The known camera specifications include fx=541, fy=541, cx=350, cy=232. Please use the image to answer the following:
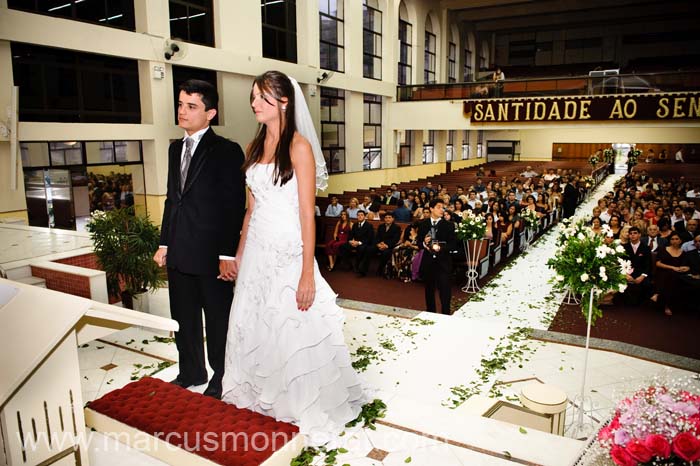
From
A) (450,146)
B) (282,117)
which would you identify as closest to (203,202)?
(282,117)

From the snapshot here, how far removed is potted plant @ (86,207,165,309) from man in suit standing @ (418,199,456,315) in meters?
3.28

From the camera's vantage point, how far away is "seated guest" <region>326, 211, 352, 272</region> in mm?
10742

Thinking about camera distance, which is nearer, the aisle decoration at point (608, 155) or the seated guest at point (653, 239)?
the seated guest at point (653, 239)

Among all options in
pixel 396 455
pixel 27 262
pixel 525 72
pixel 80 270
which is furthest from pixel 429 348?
pixel 525 72

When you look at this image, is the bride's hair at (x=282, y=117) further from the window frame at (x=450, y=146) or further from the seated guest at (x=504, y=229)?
the window frame at (x=450, y=146)

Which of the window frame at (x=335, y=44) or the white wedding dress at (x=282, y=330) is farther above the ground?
the window frame at (x=335, y=44)

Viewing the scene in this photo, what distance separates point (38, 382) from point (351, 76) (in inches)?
660

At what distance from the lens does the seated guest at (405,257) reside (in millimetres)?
9758

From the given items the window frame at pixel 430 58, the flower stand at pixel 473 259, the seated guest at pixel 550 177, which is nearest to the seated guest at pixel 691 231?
the flower stand at pixel 473 259

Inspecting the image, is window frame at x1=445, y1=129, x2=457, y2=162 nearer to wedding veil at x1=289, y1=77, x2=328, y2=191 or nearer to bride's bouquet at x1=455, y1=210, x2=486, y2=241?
bride's bouquet at x1=455, y1=210, x2=486, y2=241

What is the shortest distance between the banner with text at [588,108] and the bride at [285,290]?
51.3 ft

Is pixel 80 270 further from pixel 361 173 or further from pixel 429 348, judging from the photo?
pixel 361 173

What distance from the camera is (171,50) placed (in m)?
11.3

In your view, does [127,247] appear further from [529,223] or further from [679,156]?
[679,156]
